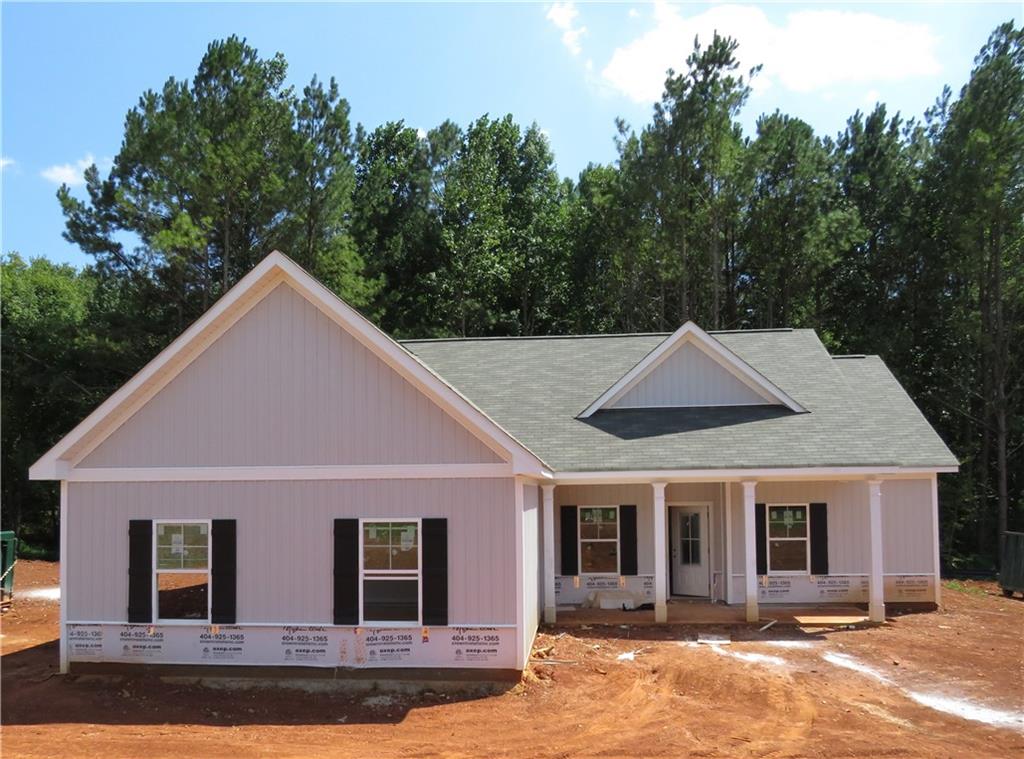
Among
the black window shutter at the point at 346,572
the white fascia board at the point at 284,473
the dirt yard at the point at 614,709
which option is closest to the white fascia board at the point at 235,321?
the white fascia board at the point at 284,473

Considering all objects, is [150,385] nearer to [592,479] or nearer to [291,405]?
[291,405]

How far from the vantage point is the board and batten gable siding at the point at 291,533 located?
33.7 ft

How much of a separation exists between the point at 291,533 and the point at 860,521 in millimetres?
10736

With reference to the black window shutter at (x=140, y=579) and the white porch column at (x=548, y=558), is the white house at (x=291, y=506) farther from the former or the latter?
the white porch column at (x=548, y=558)

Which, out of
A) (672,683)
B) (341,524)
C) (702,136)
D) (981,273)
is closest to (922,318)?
(981,273)

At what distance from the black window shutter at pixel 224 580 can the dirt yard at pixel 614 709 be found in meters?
0.94

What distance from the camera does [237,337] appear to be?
10914 mm

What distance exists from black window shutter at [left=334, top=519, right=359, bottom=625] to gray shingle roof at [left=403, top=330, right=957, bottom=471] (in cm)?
445

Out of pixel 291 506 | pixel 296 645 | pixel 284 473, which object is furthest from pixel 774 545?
pixel 284 473

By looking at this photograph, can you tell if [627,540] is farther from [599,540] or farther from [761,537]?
[761,537]

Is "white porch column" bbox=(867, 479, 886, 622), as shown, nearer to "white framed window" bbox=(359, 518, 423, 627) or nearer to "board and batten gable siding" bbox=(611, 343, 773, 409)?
"board and batten gable siding" bbox=(611, 343, 773, 409)

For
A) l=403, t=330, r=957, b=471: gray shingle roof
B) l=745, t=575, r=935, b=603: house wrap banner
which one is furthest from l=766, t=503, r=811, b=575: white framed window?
l=403, t=330, r=957, b=471: gray shingle roof

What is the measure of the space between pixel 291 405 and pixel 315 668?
3.49 m

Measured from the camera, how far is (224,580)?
34.6ft
